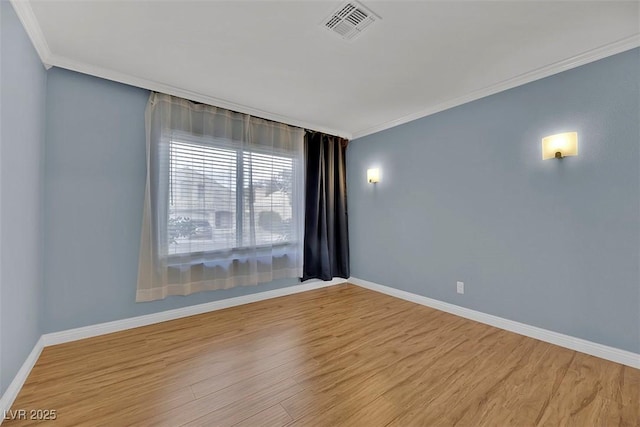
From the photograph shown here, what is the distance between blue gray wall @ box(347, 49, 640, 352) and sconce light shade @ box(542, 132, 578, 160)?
6cm

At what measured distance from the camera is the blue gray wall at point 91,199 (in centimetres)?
238

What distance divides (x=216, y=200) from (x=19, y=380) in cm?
207

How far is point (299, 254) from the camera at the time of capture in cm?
391

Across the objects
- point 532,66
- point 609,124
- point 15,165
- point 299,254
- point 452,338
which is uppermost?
point 532,66

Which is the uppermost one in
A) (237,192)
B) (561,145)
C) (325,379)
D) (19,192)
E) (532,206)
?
(561,145)

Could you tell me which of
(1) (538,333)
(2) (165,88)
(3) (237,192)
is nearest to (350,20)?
(2) (165,88)

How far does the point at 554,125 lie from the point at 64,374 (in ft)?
14.9

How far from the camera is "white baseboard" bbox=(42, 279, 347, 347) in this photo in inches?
95.2

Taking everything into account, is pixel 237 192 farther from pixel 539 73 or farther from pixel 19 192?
pixel 539 73

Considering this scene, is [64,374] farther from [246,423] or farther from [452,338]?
[452,338]

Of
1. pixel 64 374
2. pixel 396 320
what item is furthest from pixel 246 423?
pixel 396 320

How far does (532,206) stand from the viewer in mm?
2588

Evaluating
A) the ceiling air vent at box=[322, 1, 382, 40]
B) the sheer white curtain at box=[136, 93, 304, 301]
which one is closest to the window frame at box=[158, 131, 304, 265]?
the sheer white curtain at box=[136, 93, 304, 301]

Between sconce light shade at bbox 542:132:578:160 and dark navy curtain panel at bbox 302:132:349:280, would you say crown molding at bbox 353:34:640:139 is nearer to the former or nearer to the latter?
sconce light shade at bbox 542:132:578:160
